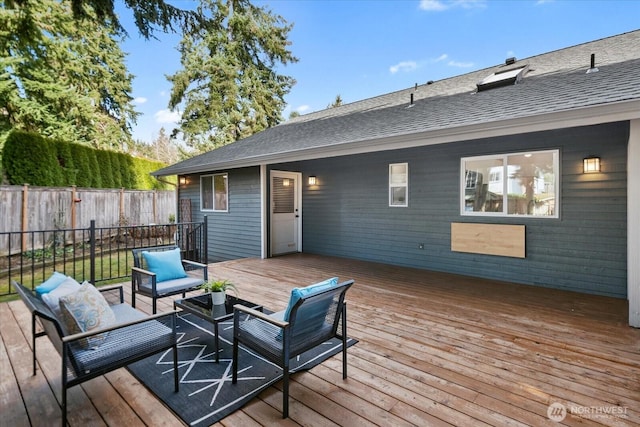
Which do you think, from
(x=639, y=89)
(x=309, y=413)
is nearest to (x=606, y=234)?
(x=639, y=89)

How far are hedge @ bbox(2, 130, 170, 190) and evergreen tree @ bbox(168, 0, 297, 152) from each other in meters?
5.94

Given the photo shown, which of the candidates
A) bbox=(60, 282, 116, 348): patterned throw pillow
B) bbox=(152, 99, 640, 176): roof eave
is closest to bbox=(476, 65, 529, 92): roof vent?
bbox=(152, 99, 640, 176): roof eave

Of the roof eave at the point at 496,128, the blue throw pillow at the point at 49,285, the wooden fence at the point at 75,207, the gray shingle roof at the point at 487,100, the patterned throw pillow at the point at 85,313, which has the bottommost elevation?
the patterned throw pillow at the point at 85,313

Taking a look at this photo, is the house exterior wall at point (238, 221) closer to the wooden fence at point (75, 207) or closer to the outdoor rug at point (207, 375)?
the wooden fence at point (75, 207)

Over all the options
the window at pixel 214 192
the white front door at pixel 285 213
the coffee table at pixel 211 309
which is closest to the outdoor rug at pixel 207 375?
the coffee table at pixel 211 309

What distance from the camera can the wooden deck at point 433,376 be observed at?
1.97m

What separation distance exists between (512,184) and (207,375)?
204 inches

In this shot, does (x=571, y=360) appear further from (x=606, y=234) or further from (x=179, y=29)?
(x=179, y=29)

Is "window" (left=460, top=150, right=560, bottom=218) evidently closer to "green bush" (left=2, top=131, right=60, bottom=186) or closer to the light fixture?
the light fixture

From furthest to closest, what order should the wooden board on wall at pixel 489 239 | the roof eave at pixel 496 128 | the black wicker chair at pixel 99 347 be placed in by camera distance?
the wooden board on wall at pixel 489 239 < the roof eave at pixel 496 128 < the black wicker chair at pixel 99 347

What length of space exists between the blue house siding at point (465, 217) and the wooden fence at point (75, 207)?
5.88 m

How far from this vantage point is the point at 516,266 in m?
5.27

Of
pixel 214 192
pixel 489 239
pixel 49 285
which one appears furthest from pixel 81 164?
pixel 489 239

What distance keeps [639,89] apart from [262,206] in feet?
20.6
